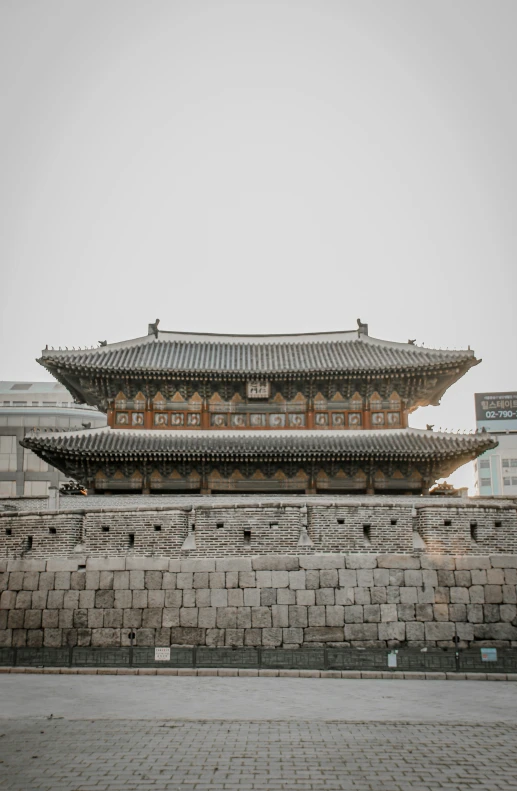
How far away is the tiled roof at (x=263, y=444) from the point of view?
21609mm

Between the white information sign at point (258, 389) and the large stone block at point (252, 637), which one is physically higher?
the white information sign at point (258, 389)

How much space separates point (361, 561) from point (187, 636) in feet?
13.4

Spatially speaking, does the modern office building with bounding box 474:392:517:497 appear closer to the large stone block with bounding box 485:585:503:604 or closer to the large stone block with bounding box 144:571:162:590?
the large stone block with bounding box 485:585:503:604

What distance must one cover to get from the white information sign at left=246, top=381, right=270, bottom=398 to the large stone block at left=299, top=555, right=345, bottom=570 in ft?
27.7

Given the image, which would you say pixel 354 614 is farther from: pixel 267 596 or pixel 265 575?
pixel 265 575

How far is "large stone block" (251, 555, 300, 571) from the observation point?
16000mm

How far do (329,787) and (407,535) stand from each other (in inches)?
381

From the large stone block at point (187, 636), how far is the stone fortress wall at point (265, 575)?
0.02 meters

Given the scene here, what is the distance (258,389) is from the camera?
78.0ft

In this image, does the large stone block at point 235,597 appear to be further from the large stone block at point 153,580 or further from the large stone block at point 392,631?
the large stone block at point 392,631

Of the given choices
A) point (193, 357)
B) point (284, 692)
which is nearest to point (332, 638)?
point (284, 692)

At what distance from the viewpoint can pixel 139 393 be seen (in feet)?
78.2

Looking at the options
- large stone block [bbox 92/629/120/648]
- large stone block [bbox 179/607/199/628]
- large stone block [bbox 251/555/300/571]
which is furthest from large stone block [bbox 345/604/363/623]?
large stone block [bbox 92/629/120/648]

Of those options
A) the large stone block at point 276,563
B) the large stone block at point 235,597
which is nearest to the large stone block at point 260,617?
the large stone block at point 235,597
